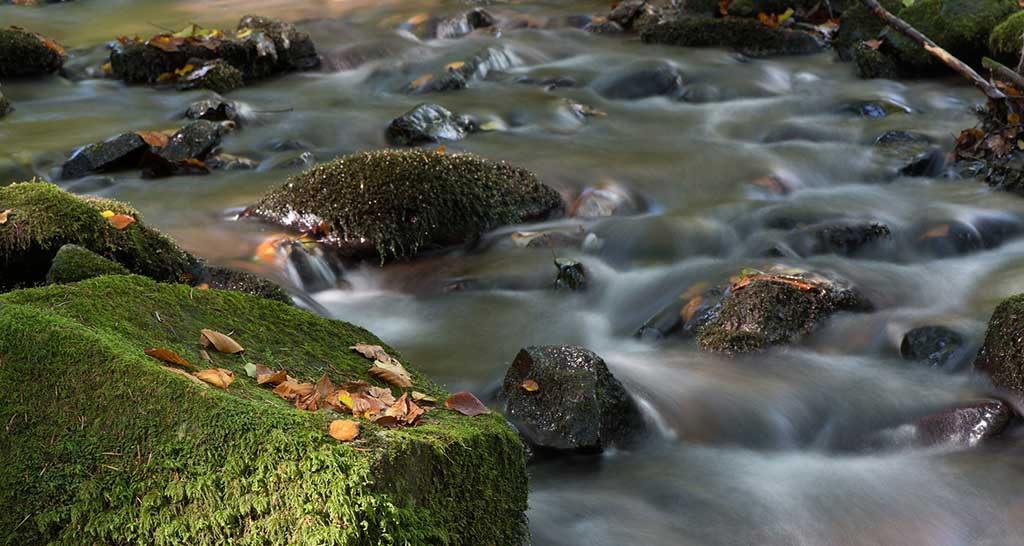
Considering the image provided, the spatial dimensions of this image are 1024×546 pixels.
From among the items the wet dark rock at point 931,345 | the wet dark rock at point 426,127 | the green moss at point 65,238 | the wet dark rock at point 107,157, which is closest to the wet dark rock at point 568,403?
the wet dark rock at point 931,345

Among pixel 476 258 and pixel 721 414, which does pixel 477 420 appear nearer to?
pixel 721 414

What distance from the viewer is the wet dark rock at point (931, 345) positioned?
5.03 m

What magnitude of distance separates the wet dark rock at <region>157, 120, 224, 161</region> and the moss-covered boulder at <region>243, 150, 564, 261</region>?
152 cm

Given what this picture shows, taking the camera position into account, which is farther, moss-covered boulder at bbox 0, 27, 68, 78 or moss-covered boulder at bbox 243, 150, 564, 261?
moss-covered boulder at bbox 0, 27, 68, 78

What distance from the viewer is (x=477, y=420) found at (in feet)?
9.82

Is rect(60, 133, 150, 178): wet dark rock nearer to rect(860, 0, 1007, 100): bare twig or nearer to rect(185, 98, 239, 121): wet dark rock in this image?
rect(185, 98, 239, 121): wet dark rock

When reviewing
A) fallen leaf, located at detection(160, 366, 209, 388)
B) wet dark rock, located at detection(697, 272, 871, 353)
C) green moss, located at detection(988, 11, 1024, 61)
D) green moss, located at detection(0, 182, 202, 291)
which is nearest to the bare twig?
green moss, located at detection(988, 11, 1024, 61)

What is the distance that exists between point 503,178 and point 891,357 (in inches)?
118

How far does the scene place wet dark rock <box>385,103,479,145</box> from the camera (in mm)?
8625

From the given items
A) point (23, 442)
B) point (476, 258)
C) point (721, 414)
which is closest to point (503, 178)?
point (476, 258)

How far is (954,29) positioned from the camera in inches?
413

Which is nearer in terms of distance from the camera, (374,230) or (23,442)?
(23,442)

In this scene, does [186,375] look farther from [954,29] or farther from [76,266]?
[954,29]

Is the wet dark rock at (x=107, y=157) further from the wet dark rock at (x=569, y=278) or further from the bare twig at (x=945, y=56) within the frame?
the bare twig at (x=945, y=56)
